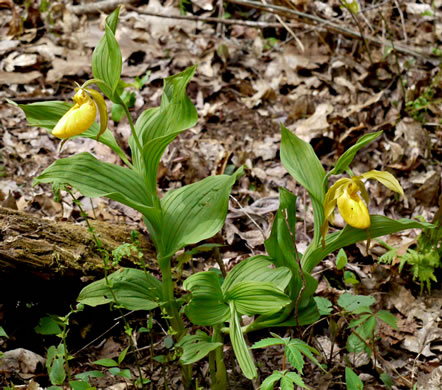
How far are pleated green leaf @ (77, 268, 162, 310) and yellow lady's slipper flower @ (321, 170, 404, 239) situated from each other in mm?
690

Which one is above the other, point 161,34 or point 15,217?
point 161,34

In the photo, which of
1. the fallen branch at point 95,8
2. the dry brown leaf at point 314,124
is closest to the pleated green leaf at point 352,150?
the dry brown leaf at point 314,124

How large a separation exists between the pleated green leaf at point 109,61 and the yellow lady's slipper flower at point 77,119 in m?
0.08

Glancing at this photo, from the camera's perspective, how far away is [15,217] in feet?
5.89

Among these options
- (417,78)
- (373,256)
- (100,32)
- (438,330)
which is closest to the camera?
(438,330)

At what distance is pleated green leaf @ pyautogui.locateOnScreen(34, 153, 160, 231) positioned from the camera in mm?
1534

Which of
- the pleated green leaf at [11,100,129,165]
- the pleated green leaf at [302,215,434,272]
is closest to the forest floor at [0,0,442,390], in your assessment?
the pleated green leaf at [302,215,434,272]

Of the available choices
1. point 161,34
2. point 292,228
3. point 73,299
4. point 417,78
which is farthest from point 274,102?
point 73,299

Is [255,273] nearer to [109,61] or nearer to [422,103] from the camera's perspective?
[109,61]

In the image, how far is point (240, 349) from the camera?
1.48m

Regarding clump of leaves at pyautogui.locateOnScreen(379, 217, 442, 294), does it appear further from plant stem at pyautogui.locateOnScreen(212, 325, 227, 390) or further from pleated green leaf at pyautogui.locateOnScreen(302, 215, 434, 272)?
plant stem at pyautogui.locateOnScreen(212, 325, 227, 390)

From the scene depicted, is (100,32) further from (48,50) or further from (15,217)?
(15,217)

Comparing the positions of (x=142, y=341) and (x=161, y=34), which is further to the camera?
(x=161, y=34)

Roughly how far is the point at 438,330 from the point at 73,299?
60.1 inches
